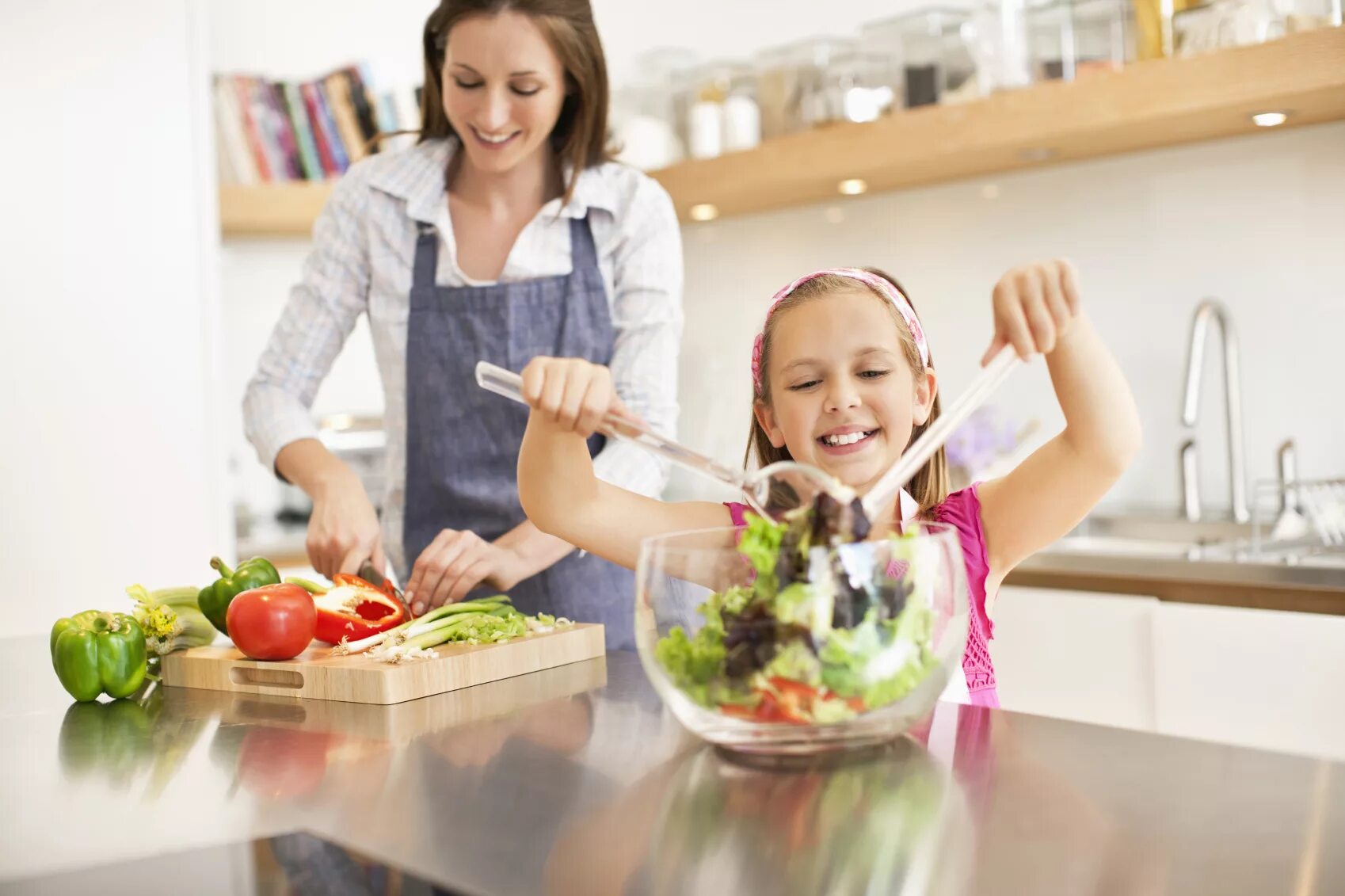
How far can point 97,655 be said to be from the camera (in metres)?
1.25

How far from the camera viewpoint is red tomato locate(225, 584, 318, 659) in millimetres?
1271

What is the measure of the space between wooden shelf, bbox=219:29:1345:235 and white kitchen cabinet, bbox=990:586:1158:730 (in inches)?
35.1

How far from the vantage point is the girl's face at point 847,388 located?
1.34 m

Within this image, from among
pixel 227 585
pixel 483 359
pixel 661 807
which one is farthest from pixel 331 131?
pixel 661 807

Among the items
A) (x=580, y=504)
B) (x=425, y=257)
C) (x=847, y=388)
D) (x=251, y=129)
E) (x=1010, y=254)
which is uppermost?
(x=251, y=129)

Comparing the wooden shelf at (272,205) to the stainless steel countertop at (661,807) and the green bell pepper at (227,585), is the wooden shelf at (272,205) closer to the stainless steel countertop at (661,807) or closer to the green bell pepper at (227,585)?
the green bell pepper at (227,585)

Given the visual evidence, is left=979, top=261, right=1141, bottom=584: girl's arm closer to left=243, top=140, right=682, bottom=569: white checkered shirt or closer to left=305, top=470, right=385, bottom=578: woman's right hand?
left=243, top=140, right=682, bottom=569: white checkered shirt

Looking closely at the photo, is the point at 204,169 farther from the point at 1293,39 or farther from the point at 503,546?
the point at 1293,39

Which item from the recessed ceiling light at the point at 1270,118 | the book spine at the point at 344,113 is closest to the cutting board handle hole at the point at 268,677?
the recessed ceiling light at the point at 1270,118

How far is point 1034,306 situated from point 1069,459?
1.21 ft

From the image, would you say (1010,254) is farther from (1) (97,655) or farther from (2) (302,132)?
(1) (97,655)

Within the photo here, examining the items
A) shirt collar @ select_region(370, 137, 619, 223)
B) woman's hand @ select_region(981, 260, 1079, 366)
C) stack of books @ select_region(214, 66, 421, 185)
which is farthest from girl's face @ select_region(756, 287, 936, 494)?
stack of books @ select_region(214, 66, 421, 185)

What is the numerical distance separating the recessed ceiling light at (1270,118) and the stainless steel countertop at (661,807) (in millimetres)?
1863

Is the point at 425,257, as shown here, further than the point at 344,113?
No
